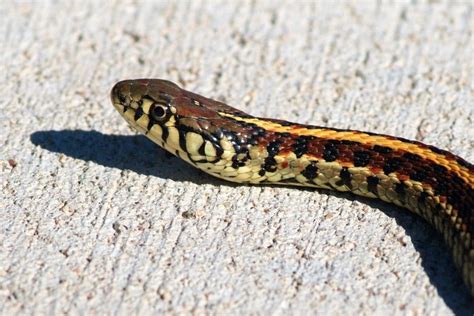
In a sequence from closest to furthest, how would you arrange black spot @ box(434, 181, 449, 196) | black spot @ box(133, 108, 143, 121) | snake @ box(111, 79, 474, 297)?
black spot @ box(434, 181, 449, 196)
snake @ box(111, 79, 474, 297)
black spot @ box(133, 108, 143, 121)

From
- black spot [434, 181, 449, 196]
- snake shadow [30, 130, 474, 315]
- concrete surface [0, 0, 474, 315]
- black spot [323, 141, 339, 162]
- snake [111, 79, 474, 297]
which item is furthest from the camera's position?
black spot [323, 141, 339, 162]

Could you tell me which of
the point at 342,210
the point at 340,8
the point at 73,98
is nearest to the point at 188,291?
the point at 342,210

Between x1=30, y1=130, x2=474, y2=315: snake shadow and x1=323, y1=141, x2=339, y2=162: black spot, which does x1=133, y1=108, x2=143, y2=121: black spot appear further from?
x1=323, y1=141, x2=339, y2=162: black spot

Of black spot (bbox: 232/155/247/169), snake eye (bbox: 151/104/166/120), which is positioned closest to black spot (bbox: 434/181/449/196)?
black spot (bbox: 232/155/247/169)

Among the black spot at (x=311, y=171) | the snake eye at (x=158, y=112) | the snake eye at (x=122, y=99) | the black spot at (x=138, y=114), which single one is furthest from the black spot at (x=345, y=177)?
the snake eye at (x=122, y=99)

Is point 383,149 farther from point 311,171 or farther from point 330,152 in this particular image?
point 311,171

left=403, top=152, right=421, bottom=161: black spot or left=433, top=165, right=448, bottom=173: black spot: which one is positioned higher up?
left=433, top=165, right=448, bottom=173: black spot

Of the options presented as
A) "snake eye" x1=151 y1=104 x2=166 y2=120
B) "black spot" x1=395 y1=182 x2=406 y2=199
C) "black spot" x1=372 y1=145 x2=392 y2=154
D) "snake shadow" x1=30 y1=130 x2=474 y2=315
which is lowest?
"snake shadow" x1=30 y1=130 x2=474 y2=315
